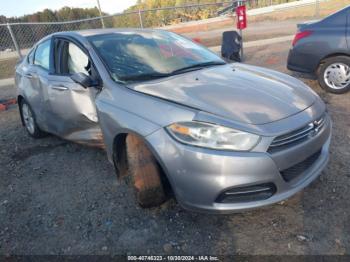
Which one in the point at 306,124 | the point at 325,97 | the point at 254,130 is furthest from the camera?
the point at 325,97

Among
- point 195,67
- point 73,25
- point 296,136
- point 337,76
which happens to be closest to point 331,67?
point 337,76

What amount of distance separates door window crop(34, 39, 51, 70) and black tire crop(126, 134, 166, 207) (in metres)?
2.06

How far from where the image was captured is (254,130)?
2238 millimetres

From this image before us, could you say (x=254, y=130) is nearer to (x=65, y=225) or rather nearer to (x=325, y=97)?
(x=65, y=225)

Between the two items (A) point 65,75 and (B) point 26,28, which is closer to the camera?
(A) point 65,75

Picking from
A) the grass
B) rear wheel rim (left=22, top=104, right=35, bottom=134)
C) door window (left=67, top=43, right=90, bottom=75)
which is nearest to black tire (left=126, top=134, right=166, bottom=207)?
door window (left=67, top=43, right=90, bottom=75)

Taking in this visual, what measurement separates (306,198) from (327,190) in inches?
9.6

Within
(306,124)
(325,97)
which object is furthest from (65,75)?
(325,97)

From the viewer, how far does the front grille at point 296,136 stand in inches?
88.8

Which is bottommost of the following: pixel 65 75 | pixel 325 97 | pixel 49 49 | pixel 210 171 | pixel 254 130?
pixel 325 97

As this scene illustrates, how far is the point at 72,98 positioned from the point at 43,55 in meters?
1.26

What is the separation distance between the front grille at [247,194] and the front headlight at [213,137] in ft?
1.02

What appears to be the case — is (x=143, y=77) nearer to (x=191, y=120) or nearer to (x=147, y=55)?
(x=147, y=55)

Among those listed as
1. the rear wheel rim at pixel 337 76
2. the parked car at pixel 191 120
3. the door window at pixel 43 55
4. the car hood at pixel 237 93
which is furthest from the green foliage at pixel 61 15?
the car hood at pixel 237 93
